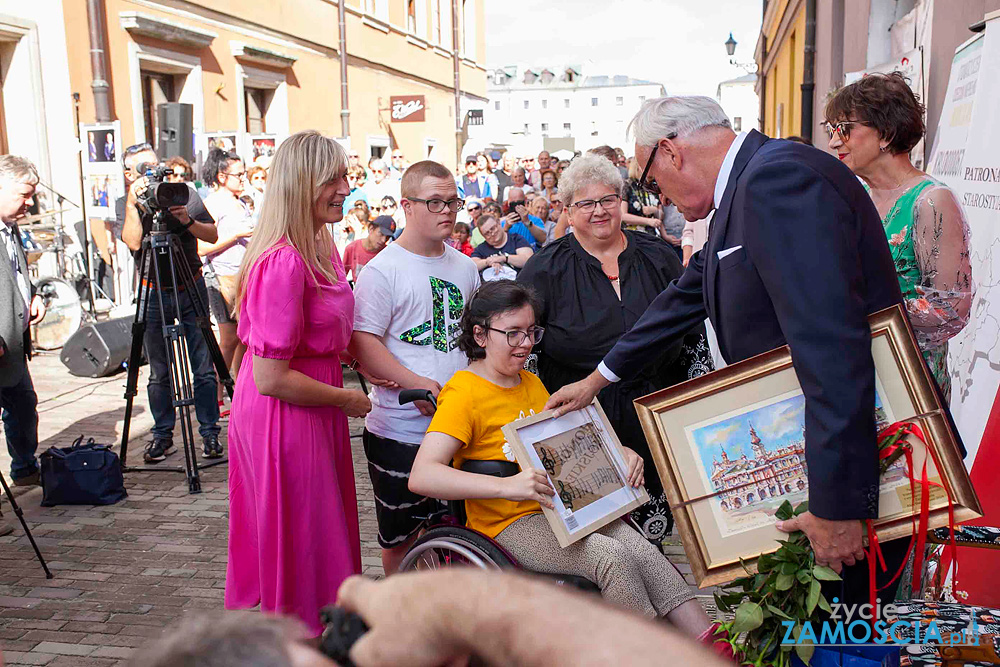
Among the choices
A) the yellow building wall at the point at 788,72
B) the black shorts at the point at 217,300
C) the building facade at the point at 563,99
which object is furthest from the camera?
the building facade at the point at 563,99

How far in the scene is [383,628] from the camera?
0.90m

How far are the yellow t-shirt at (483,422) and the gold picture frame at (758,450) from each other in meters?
0.86

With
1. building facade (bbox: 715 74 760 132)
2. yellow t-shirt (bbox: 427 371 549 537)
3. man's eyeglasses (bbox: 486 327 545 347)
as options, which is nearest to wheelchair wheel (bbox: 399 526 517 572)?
yellow t-shirt (bbox: 427 371 549 537)

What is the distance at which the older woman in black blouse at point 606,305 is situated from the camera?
11.0 feet

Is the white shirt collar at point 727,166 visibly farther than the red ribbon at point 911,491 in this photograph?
Yes

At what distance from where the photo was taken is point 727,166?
2154 millimetres

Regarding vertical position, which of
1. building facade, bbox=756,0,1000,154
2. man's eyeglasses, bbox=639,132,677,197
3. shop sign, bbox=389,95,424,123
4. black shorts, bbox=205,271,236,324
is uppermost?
shop sign, bbox=389,95,424,123

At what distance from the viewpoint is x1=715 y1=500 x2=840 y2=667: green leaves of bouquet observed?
190 cm

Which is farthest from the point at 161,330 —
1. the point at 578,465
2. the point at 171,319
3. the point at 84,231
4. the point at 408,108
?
the point at 408,108

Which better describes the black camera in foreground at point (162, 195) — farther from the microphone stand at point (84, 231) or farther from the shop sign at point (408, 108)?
the shop sign at point (408, 108)

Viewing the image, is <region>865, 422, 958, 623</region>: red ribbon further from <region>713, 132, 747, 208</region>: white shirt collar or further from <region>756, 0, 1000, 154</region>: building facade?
<region>756, 0, 1000, 154</region>: building facade

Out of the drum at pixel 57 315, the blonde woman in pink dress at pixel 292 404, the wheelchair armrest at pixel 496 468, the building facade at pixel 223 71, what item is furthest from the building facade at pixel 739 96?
the wheelchair armrest at pixel 496 468

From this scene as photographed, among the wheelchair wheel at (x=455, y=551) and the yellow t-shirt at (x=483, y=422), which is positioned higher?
the yellow t-shirt at (x=483, y=422)

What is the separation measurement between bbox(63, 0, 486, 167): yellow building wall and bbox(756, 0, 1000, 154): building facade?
10.2 metres
